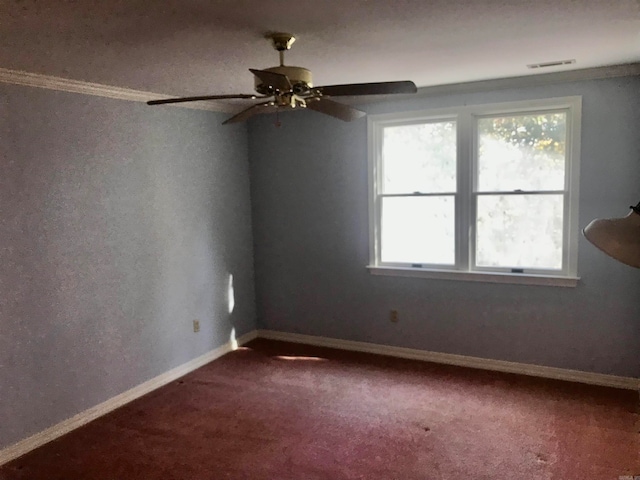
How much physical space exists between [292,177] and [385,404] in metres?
2.33

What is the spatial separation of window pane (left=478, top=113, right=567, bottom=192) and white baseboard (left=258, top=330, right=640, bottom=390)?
4.73 ft

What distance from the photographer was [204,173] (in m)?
4.64

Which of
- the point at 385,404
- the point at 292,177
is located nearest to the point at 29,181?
the point at 292,177

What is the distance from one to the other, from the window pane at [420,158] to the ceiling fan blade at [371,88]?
211 cm

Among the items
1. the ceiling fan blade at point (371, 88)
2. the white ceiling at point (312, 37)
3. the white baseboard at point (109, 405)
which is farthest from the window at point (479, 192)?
the ceiling fan blade at point (371, 88)

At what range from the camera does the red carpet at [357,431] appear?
9.55 feet

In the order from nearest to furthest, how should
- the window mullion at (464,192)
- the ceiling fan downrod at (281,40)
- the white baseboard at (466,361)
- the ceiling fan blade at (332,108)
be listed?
the ceiling fan downrod at (281,40)
the ceiling fan blade at (332,108)
the white baseboard at (466,361)
the window mullion at (464,192)

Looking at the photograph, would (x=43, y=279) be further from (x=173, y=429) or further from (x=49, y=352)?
(x=173, y=429)

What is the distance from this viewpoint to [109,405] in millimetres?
3754

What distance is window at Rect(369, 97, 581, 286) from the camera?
13.0ft

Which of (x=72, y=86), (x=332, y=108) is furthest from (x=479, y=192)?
(x=72, y=86)

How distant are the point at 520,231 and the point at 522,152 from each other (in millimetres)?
629

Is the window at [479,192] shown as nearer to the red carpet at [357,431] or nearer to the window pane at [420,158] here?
the window pane at [420,158]

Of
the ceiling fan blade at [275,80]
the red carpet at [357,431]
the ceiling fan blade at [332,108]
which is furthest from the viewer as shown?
the red carpet at [357,431]
